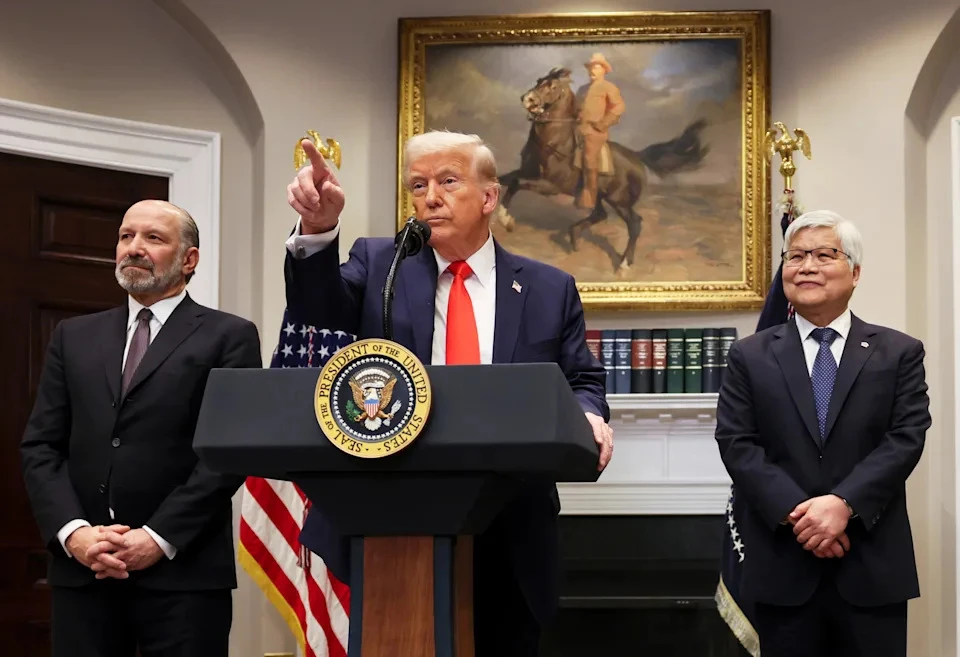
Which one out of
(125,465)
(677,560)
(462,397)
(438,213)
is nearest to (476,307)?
(438,213)

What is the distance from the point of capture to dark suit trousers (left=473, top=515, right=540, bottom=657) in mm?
2275

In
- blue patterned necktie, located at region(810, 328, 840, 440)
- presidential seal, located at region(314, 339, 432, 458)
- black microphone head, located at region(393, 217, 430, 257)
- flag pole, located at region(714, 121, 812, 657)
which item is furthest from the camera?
flag pole, located at region(714, 121, 812, 657)

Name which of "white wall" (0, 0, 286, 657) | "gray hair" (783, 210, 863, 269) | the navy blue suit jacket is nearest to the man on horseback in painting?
"white wall" (0, 0, 286, 657)

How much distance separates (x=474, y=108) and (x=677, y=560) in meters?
2.12

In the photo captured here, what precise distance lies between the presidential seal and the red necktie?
58 centimetres

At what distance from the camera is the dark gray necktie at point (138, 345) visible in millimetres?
2963

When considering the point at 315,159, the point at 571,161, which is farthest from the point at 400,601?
the point at 571,161

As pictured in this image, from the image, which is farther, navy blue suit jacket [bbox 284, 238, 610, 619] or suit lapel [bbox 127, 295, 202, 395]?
suit lapel [bbox 127, 295, 202, 395]

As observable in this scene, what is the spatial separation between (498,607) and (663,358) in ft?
9.34

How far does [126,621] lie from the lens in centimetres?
282

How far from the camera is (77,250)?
16.0 feet

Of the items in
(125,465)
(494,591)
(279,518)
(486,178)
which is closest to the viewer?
(494,591)

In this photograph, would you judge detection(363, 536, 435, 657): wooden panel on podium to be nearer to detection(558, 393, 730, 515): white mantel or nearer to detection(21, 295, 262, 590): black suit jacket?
detection(21, 295, 262, 590): black suit jacket

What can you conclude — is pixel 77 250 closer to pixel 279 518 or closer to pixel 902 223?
pixel 279 518
